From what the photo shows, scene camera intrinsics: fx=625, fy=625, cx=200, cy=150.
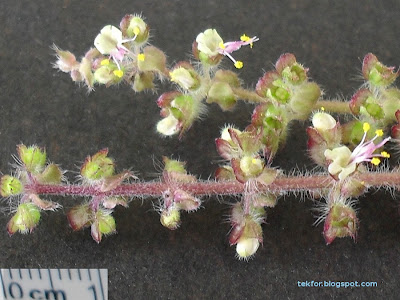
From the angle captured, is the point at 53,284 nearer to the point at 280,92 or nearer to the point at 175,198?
the point at 175,198

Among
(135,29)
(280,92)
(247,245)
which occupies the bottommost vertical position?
(247,245)

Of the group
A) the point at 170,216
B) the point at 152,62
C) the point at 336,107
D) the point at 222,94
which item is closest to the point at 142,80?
the point at 152,62

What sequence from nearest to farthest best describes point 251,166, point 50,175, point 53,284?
point 251,166
point 50,175
point 53,284

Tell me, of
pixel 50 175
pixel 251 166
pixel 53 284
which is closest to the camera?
pixel 251 166

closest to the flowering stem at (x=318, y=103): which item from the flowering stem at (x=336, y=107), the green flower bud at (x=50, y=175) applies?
the flowering stem at (x=336, y=107)

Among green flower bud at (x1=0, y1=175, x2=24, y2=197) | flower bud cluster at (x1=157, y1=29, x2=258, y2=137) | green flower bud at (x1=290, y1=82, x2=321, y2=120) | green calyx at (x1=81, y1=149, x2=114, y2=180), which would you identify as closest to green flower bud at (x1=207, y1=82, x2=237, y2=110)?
flower bud cluster at (x1=157, y1=29, x2=258, y2=137)

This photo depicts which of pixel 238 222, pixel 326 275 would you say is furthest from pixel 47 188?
pixel 326 275
